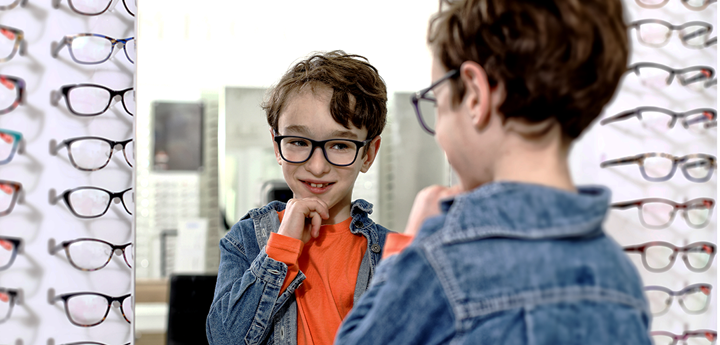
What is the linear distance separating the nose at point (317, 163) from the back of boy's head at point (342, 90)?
62 mm

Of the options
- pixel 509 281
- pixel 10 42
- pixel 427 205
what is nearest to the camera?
pixel 509 281

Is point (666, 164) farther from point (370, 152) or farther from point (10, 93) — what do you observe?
point (10, 93)

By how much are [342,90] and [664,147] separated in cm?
56

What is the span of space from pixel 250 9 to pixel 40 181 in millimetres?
1348

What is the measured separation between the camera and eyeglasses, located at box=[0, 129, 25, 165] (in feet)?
2.29

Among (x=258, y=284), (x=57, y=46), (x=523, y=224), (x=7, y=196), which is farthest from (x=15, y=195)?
(x=523, y=224)

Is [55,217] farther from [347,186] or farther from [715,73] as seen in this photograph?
[715,73]

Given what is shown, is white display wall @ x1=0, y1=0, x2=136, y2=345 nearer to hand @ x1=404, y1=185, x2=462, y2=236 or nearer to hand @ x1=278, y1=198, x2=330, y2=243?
hand @ x1=278, y1=198, x2=330, y2=243

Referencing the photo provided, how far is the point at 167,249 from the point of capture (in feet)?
7.20

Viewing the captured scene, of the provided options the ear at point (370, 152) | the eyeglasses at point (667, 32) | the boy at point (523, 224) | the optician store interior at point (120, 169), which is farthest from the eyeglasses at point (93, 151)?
the eyeglasses at point (667, 32)

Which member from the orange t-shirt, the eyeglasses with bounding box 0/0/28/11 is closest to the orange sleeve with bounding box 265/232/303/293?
the orange t-shirt

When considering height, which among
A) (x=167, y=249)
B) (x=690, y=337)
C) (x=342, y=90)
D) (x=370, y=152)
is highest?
(x=342, y=90)

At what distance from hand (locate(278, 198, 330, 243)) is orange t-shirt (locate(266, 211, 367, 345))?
0.02 meters

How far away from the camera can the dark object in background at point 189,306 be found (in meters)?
1.24
